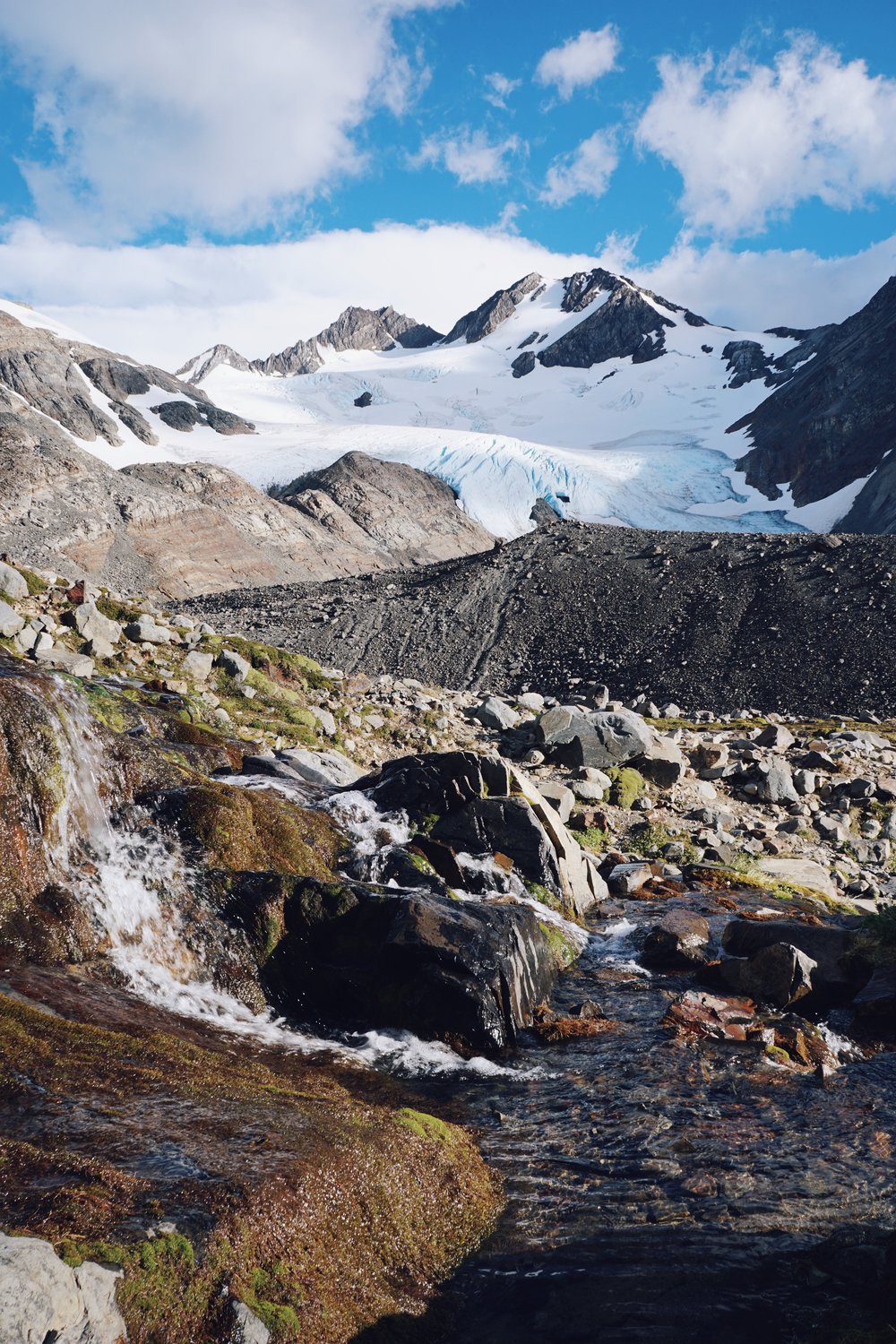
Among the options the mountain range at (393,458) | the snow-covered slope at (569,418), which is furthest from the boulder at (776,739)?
the snow-covered slope at (569,418)

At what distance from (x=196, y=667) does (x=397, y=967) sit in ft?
38.0

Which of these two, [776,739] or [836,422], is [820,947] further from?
[836,422]

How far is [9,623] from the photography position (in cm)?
1591

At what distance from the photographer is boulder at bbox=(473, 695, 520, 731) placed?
78.1ft

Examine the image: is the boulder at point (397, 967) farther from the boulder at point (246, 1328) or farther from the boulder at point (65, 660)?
the boulder at point (65, 660)

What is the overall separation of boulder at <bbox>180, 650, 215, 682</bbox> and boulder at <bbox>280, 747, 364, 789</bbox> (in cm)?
332

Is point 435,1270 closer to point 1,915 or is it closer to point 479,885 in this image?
point 1,915

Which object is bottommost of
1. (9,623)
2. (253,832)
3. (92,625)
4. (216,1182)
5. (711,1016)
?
(711,1016)

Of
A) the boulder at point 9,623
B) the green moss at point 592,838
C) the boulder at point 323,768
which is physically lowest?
the green moss at point 592,838

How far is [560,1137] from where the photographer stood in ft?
23.2

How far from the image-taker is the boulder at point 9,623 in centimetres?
1577

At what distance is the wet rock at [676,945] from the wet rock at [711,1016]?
1311mm

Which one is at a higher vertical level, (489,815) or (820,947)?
(489,815)

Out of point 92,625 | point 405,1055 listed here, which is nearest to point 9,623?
point 92,625
